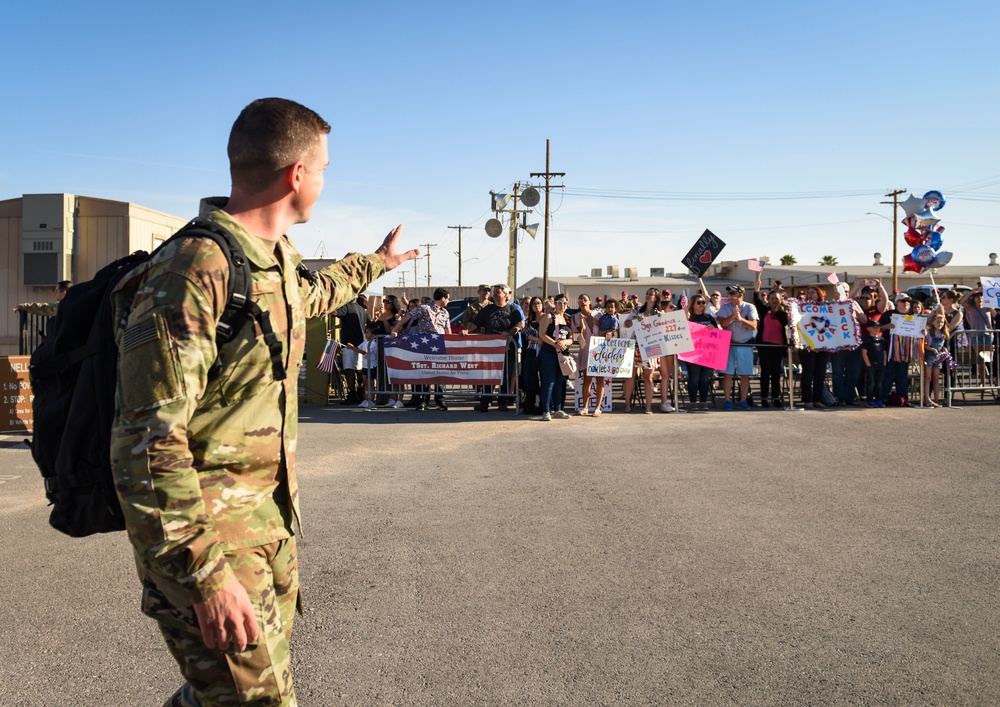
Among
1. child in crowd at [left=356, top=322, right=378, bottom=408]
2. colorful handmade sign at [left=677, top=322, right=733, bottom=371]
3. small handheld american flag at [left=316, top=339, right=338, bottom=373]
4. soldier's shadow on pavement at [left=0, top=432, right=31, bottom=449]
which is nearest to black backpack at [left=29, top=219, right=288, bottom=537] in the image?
soldier's shadow on pavement at [left=0, top=432, right=31, bottom=449]

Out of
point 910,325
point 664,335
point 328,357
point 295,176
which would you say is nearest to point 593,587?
→ point 295,176

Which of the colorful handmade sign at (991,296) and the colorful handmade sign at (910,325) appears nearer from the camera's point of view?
the colorful handmade sign at (910,325)

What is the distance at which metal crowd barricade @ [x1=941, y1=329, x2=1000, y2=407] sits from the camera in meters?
15.6

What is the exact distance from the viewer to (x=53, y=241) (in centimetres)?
1725

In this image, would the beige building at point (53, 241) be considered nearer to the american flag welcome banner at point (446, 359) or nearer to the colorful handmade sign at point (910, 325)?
the american flag welcome banner at point (446, 359)

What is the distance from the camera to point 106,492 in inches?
86.7

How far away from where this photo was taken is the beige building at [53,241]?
17266 mm

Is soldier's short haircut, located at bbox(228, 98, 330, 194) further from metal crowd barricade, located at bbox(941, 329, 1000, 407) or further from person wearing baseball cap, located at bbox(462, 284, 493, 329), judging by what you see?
metal crowd barricade, located at bbox(941, 329, 1000, 407)

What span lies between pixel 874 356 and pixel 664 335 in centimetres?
396

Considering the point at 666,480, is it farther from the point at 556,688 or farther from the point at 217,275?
the point at 217,275

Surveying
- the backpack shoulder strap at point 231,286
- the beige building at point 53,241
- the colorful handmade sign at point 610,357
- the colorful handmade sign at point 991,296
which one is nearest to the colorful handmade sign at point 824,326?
the colorful handmade sign at point 610,357

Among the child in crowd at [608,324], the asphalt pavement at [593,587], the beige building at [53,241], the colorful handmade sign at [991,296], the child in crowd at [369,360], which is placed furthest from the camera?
the beige building at [53,241]

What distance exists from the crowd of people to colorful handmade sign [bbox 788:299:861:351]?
136mm

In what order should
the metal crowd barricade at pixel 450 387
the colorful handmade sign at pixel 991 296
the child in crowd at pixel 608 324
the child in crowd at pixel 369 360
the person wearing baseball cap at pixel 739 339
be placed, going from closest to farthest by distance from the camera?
the metal crowd barricade at pixel 450 387
the child in crowd at pixel 608 324
the person wearing baseball cap at pixel 739 339
the child in crowd at pixel 369 360
the colorful handmade sign at pixel 991 296
